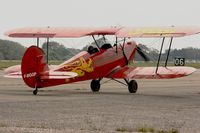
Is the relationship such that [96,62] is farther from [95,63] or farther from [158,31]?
[158,31]

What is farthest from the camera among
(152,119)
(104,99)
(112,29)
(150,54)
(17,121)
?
(150,54)

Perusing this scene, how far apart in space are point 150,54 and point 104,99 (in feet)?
32.5

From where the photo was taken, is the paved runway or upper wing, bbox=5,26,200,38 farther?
upper wing, bbox=5,26,200,38

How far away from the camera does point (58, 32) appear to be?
31.1m

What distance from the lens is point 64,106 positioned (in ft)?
66.2

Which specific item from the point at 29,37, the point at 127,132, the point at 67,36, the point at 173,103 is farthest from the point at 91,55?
the point at 127,132

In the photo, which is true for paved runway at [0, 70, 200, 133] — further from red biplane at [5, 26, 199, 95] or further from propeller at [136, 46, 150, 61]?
propeller at [136, 46, 150, 61]

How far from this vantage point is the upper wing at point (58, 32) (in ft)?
99.5

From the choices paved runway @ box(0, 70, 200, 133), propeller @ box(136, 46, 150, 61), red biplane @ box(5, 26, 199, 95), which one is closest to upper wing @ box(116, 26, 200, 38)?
red biplane @ box(5, 26, 199, 95)

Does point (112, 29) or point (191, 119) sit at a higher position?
point (112, 29)

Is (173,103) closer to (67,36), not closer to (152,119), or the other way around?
(152,119)

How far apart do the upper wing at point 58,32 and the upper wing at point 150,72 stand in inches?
87.0

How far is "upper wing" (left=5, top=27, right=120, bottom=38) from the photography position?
30.3 m

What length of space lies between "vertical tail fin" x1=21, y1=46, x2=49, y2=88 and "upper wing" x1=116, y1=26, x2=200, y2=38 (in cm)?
374
